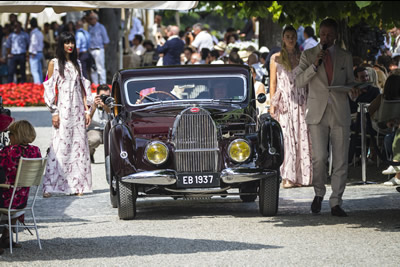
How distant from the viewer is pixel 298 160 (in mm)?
13219

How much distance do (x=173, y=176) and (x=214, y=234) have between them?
3.73ft

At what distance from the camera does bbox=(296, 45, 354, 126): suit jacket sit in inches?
415

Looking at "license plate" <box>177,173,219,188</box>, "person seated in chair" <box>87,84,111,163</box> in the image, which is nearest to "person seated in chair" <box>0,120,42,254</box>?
"license plate" <box>177,173,219,188</box>

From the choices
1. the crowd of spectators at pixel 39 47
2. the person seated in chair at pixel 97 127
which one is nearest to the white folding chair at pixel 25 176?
the person seated in chair at pixel 97 127

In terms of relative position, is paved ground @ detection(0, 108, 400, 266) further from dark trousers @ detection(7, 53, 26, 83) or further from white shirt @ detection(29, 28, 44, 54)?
dark trousers @ detection(7, 53, 26, 83)

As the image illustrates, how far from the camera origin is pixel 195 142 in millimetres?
10508

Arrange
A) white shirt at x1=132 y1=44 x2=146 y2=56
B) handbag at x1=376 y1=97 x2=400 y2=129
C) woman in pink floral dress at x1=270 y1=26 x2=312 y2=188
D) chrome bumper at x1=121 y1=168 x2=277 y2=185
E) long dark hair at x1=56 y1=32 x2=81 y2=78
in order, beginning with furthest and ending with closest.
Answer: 1. white shirt at x1=132 y1=44 x2=146 y2=56
2. woman in pink floral dress at x1=270 y1=26 x2=312 y2=188
3. long dark hair at x1=56 y1=32 x2=81 y2=78
4. handbag at x1=376 y1=97 x2=400 y2=129
5. chrome bumper at x1=121 y1=168 x2=277 y2=185

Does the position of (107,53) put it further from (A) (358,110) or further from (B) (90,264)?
(B) (90,264)

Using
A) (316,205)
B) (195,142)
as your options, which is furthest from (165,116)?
(316,205)

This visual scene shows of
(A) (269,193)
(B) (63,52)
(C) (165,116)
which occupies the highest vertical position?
(B) (63,52)

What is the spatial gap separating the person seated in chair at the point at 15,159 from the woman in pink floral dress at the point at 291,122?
495cm

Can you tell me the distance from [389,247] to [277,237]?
110 cm

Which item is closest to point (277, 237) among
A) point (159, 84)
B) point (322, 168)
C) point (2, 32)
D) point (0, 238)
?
point (322, 168)

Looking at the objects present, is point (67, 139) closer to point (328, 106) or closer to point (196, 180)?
point (196, 180)
